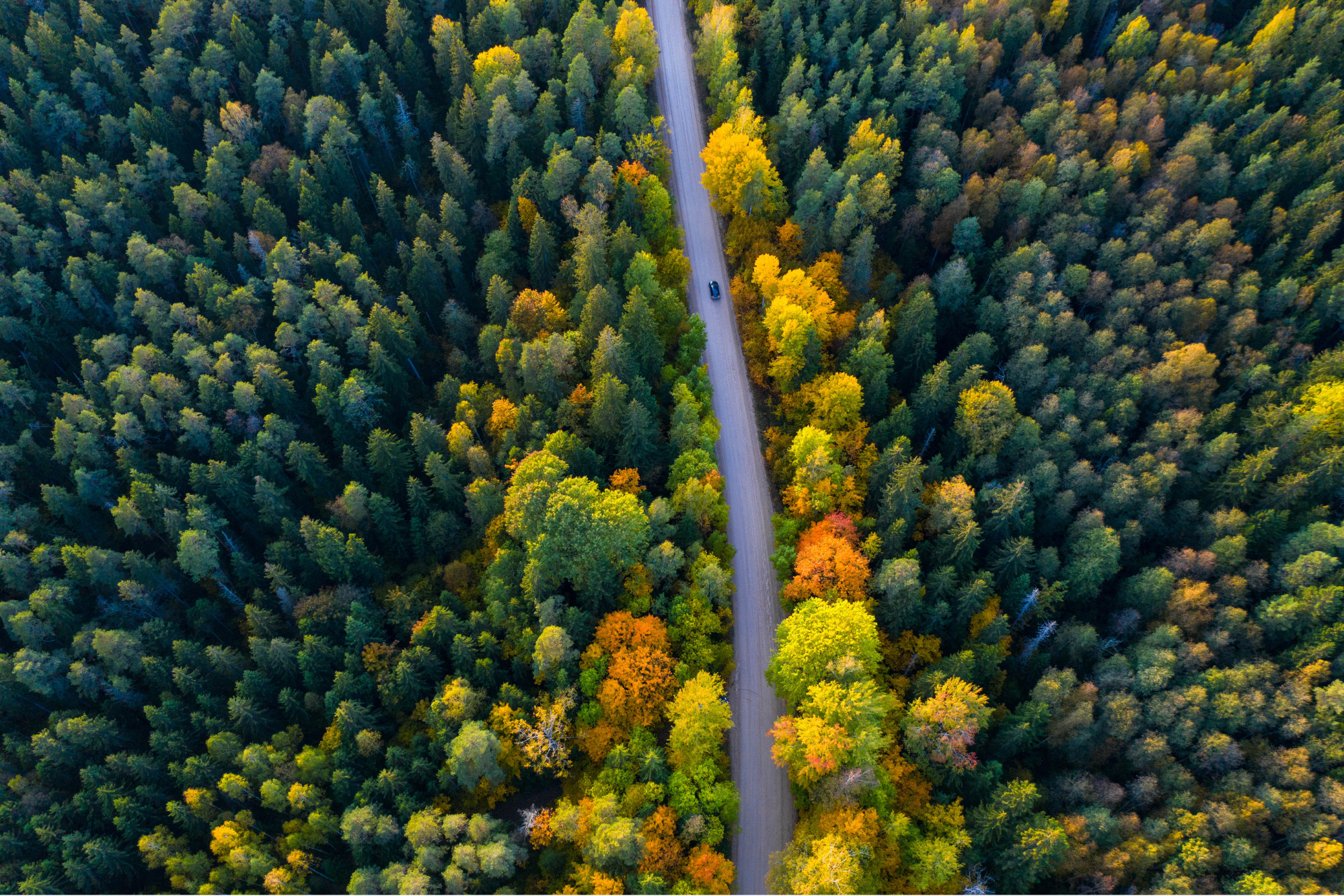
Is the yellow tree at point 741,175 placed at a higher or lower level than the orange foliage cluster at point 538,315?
higher

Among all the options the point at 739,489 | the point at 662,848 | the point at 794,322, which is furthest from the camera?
the point at 739,489

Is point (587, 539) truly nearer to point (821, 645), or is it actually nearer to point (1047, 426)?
point (821, 645)

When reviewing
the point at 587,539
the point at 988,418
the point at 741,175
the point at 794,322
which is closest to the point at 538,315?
the point at 794,322

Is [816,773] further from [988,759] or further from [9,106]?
[9,106]

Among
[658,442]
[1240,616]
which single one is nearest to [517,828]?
[658,442]

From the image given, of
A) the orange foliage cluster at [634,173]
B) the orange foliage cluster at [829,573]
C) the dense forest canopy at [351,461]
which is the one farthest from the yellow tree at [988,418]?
the orange foliage cluster at [634,173]

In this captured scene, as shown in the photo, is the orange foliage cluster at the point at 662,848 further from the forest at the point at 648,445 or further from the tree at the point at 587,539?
the tree at the point at 587,539
